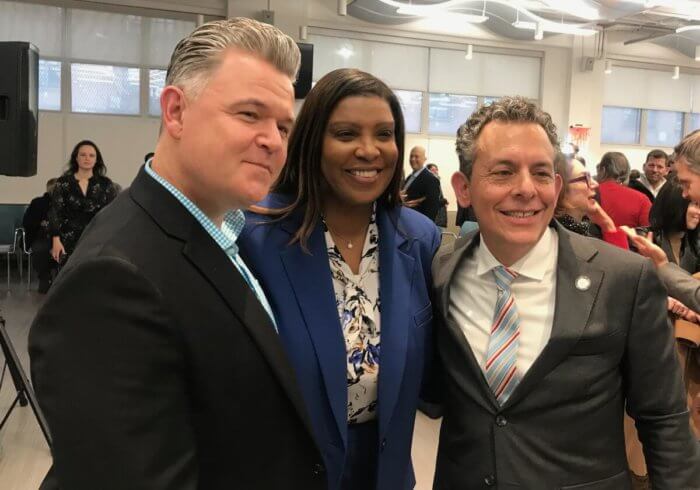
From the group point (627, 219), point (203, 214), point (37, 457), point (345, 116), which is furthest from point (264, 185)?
point (627, 219)

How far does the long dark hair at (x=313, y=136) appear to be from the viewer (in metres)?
1.52

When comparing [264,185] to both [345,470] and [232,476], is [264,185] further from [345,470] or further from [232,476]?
[345,470]

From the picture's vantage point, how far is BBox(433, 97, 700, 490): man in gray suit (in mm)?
1318

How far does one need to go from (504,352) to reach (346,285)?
0.43 meters

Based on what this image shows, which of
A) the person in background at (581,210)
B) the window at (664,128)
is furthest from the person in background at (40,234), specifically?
the window at (664,128)

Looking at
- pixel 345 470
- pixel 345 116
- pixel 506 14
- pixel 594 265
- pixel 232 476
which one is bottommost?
pixel 345 470

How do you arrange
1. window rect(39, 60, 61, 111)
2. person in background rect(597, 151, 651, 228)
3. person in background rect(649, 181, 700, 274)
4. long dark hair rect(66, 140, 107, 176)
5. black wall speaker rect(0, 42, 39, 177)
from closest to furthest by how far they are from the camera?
person in background rect(649, 181, 700, 274) → black wall speaker rect(0, 42, 39, 177) → person in background rect(597, 151, 651, 228) → long dark hair rect(66, 140, 107, 176) → window rect(39, 60, 61, 111)

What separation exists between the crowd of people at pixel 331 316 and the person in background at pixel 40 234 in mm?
6778

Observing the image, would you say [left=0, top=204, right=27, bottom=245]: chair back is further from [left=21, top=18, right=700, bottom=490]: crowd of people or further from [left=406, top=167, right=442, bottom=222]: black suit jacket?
[left=21, top=18, right=700, bottom=490]: crowd of people

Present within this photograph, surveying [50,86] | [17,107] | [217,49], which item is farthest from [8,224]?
[217,49]

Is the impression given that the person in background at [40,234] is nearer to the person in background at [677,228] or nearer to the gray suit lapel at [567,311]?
the person in background at [677,228]

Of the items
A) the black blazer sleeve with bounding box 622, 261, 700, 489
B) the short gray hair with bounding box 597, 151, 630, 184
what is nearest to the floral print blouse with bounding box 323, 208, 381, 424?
the black blazer sleeve with bounding box 622, 261, 700, 489

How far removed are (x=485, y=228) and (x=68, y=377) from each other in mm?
960

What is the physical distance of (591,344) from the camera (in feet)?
4.31
